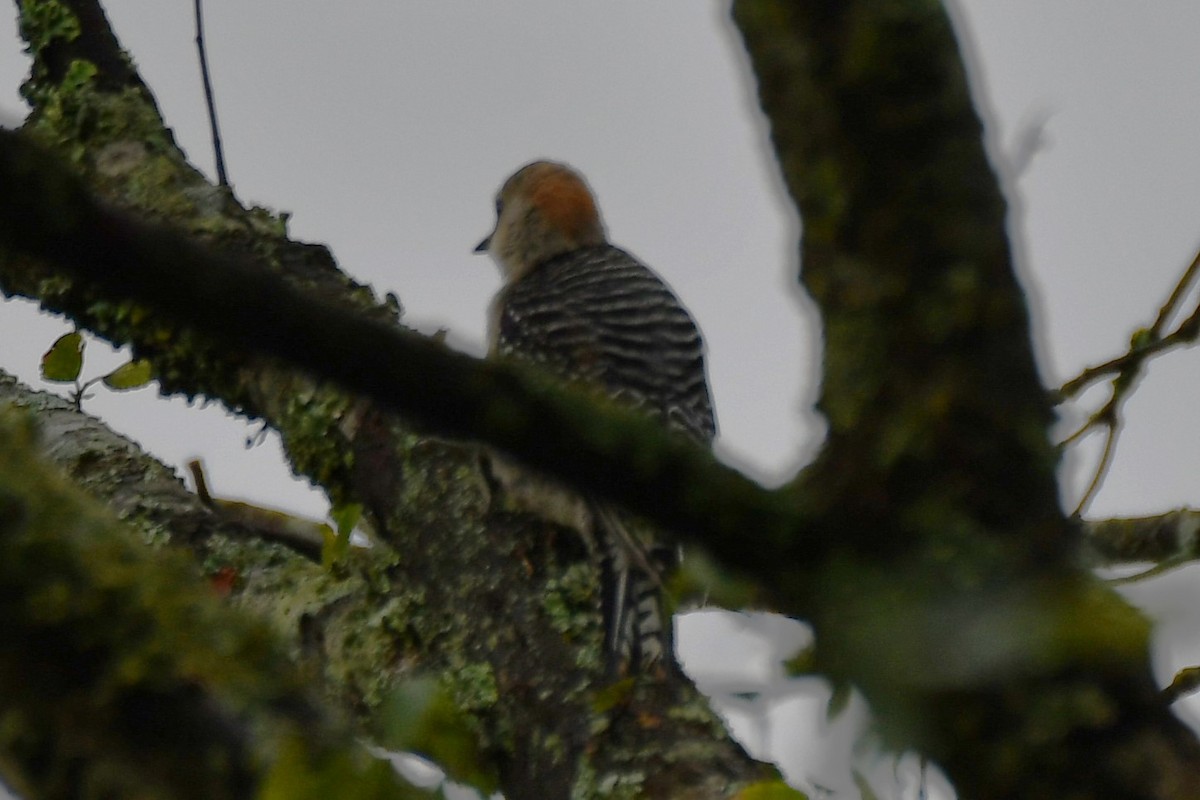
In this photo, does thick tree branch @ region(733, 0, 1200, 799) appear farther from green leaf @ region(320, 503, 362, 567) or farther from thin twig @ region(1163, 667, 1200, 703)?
green leaf @ region(320, 503, 362, 567)

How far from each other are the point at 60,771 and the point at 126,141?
14.4 feet

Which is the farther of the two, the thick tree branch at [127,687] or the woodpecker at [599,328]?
the woodpecker at [599,328]

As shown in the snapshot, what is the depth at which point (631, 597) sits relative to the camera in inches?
171

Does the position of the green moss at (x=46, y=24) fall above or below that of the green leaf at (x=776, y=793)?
above

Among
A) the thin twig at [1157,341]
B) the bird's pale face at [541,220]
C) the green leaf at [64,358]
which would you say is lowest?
the green leaf at [64,358]

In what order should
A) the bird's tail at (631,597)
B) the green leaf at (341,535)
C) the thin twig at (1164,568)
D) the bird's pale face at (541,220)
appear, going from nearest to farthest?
the thin twig at (1164,568), the bird's tail at (631,597), the green leaf at (341,535), the bird's pale face at (541,220)

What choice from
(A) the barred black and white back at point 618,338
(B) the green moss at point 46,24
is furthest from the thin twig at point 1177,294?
(B) the green moss at point 46,24

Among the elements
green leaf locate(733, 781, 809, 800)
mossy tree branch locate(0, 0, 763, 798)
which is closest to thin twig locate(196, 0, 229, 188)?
mossy tree branch locate(0, 0, 763, 798)

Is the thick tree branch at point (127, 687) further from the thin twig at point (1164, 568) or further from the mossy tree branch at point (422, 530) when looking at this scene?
the thin twig at point (1164, 568)

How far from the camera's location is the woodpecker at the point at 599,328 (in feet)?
14.9

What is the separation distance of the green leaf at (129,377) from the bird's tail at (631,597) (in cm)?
153

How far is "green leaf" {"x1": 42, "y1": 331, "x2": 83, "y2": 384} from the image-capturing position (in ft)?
15.0

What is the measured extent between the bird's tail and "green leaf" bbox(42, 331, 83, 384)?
169 cm

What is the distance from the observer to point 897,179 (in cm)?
150
